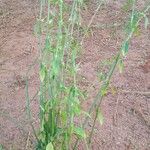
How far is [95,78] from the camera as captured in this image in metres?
2.89

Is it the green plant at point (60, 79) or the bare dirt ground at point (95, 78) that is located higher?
the green plant at point (60, 79)

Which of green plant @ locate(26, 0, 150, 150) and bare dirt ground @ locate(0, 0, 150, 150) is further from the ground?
green plant @ locate(26, 0, 150, 150)

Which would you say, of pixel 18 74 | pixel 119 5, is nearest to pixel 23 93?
pixel 18 74

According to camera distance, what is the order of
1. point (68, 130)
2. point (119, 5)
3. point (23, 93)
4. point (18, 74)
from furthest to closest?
point (119, 5) < point (18, 74) < point (23, 93) < point (68, 130)

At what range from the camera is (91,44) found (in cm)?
328

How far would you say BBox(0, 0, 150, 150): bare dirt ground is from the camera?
2428 millimetres

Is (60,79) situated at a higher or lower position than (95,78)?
higher

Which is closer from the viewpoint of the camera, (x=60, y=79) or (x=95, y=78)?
(x=60, y=79)

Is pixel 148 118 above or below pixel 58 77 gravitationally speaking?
below

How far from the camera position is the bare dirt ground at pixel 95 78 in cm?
243

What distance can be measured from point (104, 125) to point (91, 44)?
963mm

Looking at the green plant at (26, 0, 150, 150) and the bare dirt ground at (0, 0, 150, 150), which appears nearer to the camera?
the green plant at (26, 0, 150, 150)

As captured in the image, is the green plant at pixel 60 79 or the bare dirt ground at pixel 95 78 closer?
the green plant at pixel 60 79

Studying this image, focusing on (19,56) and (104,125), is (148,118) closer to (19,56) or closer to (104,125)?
(104,125)
